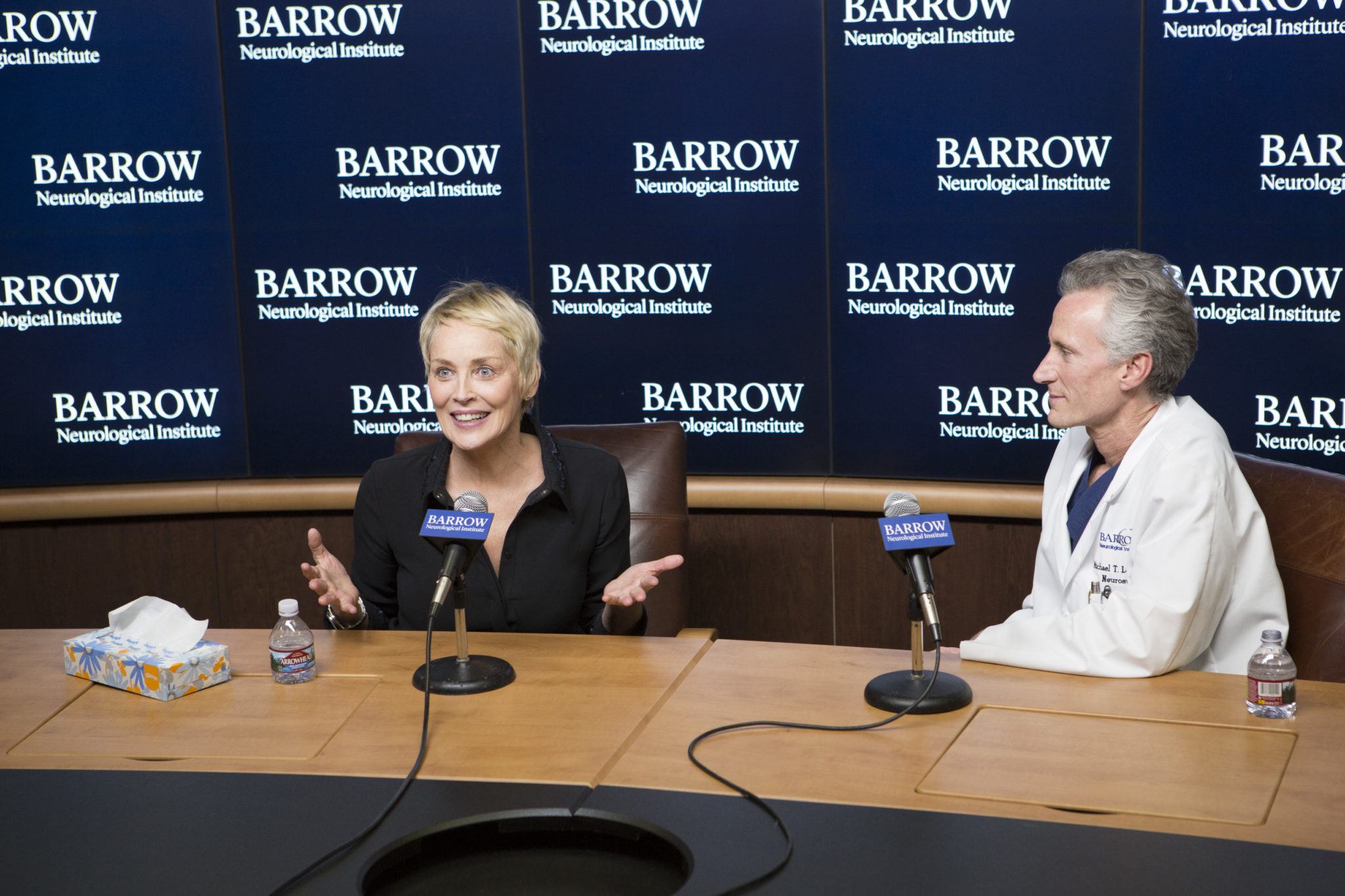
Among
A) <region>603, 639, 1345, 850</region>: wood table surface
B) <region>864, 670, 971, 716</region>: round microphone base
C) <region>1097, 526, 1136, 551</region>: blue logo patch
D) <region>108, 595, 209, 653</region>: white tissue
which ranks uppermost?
<region>1097, 526, 1136, 551</region>: blue logo patch

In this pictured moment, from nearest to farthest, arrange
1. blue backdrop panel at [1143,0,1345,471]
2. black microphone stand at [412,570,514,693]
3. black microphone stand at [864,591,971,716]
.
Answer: black microphone stand at [864,591,971,716], black microphone stand at [412,570,514,693], blue backdrop panel at [1143,0,1345,471]

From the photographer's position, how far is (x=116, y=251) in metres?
3.68

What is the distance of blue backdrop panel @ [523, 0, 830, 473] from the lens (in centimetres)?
351

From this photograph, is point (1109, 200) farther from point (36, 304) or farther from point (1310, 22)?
point (36, 304)

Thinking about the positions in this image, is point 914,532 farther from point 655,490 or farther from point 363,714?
point 655,490

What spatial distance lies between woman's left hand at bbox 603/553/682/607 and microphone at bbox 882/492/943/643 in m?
0.45

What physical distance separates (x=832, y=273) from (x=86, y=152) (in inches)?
79.3

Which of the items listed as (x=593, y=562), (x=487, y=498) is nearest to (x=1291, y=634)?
(x=593, y=562)

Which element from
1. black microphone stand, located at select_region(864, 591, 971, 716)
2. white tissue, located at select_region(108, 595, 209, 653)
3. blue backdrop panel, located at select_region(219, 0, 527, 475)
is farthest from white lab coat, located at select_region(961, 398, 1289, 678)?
blue backdrop panel, located at select_region(219, 0, 527, 475)

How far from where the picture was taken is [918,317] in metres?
3.52

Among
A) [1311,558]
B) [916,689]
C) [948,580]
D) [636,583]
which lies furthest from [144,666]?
[948,580]

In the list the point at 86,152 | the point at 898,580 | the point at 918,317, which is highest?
the point at 86,152

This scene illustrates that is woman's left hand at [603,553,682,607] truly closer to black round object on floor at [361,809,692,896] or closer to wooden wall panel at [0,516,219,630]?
black round object on floor at [361,809,692,896]

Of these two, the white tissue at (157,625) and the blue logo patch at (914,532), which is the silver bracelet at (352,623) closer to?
the white tissue at (157,625)
